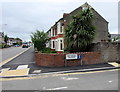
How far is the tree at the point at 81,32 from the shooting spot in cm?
1109

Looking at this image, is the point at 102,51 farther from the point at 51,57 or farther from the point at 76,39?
the point at 51,57

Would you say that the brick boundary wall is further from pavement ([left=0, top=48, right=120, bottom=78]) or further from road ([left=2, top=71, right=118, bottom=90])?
road ([left=2, top=71, right=118, bottom=90])

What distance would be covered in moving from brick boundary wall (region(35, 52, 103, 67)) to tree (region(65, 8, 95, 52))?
184 centimetres

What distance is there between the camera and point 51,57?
9211 mm

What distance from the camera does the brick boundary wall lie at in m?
9.21

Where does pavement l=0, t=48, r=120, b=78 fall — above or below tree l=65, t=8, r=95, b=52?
below

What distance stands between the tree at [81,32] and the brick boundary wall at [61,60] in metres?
1.84

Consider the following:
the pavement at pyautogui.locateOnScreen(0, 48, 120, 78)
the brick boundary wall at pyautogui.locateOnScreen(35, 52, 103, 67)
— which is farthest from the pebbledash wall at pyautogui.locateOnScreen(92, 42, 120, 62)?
the pavement at pyautogui.locateOnScreen(0, 48, 120, 78)

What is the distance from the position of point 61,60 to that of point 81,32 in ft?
12.9

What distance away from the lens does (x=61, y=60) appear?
927 centimetres

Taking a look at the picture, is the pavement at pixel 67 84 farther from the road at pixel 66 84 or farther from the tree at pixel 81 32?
the tree at pixel 81 32

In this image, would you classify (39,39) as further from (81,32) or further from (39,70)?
(39,70)

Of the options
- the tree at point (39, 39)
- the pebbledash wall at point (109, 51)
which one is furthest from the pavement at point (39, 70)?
the tree at point (39, 39)

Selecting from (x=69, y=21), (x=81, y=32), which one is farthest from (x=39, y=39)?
(x=81, y=32)
